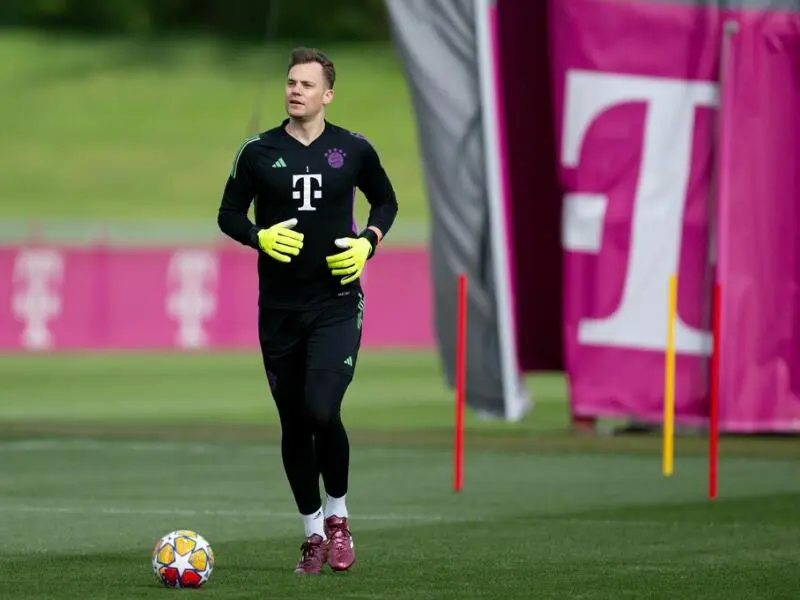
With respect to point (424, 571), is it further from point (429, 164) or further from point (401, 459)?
point (429, 164)

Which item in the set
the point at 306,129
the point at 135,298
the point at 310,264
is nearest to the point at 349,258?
the point at 310,264

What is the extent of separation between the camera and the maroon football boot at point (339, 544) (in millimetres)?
10125

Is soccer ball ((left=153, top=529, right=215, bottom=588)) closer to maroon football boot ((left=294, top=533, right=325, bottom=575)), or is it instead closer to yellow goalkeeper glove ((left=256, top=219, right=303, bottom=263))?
maroon football boot ((left=294, top=533, right=325, bottom=575))

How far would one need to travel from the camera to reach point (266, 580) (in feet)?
32.3

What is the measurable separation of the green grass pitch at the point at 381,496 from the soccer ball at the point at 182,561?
8 cm

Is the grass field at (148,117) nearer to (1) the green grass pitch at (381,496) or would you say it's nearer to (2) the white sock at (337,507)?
(1) the green grass pitch at (381,496)

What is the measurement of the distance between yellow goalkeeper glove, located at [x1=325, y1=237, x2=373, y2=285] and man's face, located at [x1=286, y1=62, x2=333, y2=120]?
58 centimetres

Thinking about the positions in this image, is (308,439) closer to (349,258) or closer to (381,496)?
(349,258)

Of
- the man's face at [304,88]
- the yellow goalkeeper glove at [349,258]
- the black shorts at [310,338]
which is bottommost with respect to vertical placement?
the black shorts at [310,338]

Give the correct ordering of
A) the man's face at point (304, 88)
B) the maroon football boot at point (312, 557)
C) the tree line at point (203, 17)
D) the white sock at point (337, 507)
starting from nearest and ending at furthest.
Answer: the man's face at point (304, 88) → the maroon football boot at point (312, 557) → the white sock at point (337, 507) → the tree line at point (203, 17)

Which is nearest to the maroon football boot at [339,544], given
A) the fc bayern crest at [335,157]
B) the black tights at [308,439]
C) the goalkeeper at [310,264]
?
the goalkeeper at [310,264]

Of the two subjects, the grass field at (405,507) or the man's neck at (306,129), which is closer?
the grass field at (405,507)

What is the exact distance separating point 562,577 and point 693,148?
9.16 m

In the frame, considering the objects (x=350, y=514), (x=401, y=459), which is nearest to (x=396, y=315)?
(x=401, y=459)
